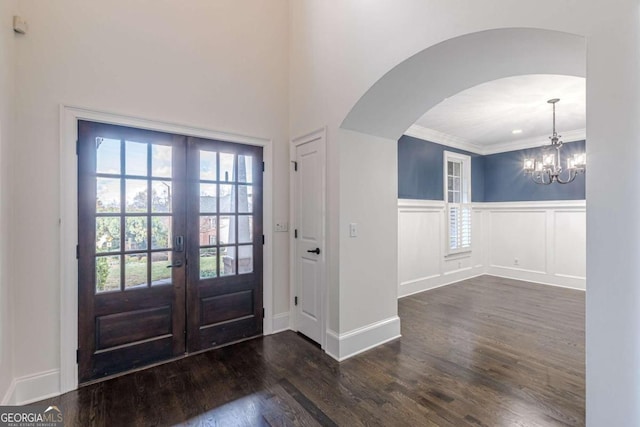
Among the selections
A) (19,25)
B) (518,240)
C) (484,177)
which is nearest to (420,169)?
(484,177)

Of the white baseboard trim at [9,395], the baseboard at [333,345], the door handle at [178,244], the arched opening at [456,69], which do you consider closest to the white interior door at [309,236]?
the baseboard at [333,345]

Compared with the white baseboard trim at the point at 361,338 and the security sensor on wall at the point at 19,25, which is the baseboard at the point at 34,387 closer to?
the white baseboard trim at the point at 361,338

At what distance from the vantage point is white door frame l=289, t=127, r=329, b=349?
2979 millimetres

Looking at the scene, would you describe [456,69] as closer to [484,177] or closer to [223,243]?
[223,243]

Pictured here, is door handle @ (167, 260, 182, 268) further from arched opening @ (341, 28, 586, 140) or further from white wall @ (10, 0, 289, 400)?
arched opening @ (341, 28, 586, 140)

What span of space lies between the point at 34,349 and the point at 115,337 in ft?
1.63

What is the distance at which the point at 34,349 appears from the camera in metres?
2.20

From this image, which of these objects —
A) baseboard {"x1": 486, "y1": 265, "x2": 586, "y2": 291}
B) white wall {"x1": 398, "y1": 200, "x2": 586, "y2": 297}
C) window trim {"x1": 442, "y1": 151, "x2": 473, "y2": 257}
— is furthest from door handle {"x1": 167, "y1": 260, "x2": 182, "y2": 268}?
baseboard {"x1": 486, "y1": 265, "x2": 586, "y2": 291}

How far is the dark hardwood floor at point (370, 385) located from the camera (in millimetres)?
1980

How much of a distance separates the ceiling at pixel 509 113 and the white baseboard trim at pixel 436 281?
2585mm

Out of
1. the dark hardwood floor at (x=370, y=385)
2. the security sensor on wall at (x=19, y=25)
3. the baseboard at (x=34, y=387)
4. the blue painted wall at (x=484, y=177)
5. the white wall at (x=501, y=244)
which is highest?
the security sensor on wall at (x=19, y=25)

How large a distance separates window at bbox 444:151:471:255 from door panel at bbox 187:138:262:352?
4.02 metres

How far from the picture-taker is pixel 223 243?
10.0 feet

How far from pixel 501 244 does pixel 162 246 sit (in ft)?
21.6
